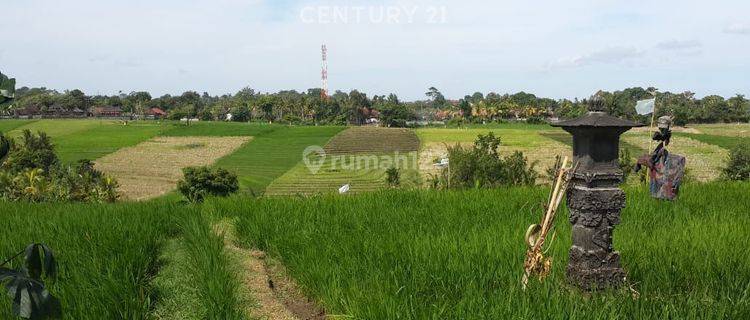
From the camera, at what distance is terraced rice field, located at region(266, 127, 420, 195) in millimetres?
34094

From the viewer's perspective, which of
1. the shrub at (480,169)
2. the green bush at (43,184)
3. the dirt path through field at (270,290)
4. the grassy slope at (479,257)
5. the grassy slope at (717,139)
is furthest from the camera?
the grassy slope at (717,139)

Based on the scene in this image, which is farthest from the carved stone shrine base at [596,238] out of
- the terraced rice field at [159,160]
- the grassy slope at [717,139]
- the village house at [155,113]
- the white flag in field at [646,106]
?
the village house at [155,113]

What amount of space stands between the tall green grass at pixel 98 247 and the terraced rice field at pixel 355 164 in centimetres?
2047

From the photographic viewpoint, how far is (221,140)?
2196 inches

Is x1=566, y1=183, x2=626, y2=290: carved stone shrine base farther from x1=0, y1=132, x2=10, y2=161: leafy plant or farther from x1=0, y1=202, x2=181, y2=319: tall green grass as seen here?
x1=0, y1=132, x2=10, y2=161: leafy plant

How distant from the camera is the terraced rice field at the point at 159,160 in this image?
3612cm

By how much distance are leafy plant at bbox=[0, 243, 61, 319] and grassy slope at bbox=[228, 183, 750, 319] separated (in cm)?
191

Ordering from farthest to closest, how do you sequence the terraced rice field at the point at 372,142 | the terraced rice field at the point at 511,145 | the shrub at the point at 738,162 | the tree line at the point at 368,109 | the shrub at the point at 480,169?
the tree line at the point at 368,109
the terraced rice field at the point at 372,142
the terraced rice field at the point at 511,145
the shrub at the point at 738,162
the shrub at the point at 480,169

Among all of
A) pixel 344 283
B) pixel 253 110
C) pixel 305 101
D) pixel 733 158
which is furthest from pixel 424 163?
pixel 253 110

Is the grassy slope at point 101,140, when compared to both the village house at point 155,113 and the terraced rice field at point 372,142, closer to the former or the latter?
the terraced rice field at point 372,142

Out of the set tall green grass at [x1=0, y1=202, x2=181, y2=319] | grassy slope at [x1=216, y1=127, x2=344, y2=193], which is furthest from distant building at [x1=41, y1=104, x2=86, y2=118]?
tall green grass at [x1=0, y1=202, x2=181, y2=319]

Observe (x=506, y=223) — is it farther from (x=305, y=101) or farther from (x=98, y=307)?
(x=305, y=101)

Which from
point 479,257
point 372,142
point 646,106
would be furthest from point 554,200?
point 372,142

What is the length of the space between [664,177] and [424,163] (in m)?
35.2
